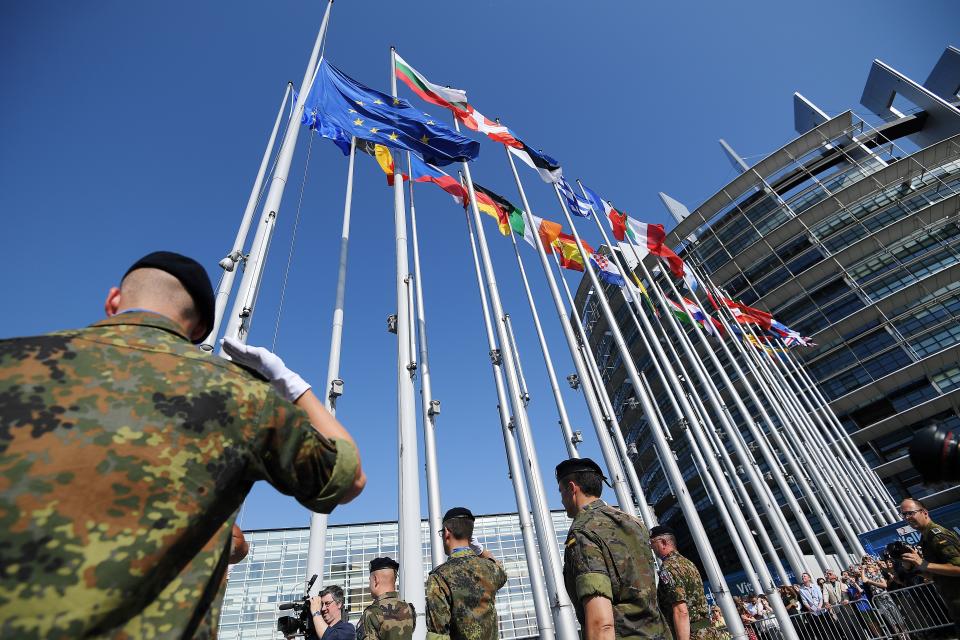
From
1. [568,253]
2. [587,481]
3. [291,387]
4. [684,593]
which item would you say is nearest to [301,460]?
[291,387]

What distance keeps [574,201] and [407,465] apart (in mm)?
11353

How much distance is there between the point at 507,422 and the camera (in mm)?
10344

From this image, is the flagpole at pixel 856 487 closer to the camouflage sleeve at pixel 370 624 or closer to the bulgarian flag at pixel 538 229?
the bulgarian flag at pixel 538 229

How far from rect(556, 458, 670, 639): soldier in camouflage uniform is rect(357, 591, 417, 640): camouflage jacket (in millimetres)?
1658

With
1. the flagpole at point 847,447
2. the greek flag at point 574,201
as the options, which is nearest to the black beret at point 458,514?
the greek flag at point 574,201

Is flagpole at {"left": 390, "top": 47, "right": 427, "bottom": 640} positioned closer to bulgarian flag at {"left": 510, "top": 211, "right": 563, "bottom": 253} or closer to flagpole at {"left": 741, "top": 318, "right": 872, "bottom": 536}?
bulgarian flag at {"left": 510, "top": 211, "right": 563, "bottom": 253}

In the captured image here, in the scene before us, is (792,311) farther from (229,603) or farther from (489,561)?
(229,603)

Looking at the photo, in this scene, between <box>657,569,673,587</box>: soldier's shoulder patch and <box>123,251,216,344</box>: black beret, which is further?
<box>657,569,673,587</box>: soldier's shoulder patch

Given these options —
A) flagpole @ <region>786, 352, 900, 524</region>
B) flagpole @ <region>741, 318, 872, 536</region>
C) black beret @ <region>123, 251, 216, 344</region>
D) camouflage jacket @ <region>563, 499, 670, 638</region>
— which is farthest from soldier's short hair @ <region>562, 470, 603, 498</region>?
flagpole @ <region>786, 352, 900, 524</region>

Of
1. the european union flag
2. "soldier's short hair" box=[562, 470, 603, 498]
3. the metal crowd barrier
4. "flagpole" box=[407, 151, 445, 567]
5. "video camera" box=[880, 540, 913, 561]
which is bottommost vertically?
the metal crowd barrier

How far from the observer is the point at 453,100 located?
40.0ft

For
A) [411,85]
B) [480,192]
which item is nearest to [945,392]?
[480,192]

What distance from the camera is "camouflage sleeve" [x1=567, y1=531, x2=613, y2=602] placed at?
2.72 m

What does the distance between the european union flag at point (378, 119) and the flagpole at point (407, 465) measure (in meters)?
2.33
